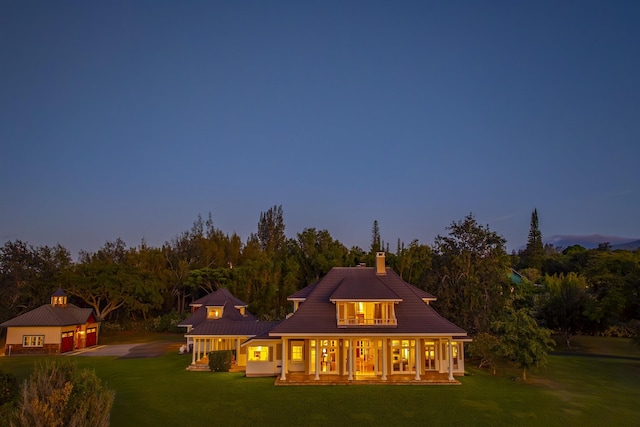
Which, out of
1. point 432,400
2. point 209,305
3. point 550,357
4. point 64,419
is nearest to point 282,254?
point 209,305

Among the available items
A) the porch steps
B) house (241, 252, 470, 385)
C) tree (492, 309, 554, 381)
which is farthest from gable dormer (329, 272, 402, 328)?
the porch steps

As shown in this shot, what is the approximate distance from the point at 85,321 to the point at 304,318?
27069 millimetres

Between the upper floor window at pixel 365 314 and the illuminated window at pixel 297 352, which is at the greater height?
the upper floor window at pixel 365 314

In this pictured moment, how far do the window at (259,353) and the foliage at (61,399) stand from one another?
14323 millimetres

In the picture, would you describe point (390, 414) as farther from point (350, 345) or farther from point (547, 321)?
point (547, 321)

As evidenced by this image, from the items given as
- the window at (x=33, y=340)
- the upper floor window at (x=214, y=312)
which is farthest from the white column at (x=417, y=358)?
the window at (x=33, y=340)

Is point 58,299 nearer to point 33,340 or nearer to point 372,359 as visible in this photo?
point 33,340

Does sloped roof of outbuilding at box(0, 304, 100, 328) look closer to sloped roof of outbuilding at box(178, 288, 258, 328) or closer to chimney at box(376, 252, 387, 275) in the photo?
sloped roof of outbuilding at box(178, 288, 258, 328)

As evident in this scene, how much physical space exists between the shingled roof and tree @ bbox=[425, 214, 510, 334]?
821 centimetres

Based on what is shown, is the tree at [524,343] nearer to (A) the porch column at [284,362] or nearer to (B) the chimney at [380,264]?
(B) the chimney at [380,264]

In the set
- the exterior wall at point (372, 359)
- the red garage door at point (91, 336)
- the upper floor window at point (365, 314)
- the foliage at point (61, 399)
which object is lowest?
the red garage door at point (91, 336)

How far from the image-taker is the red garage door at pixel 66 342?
3925 centimetres

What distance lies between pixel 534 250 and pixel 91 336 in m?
80.9

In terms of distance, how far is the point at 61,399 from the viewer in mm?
10000
